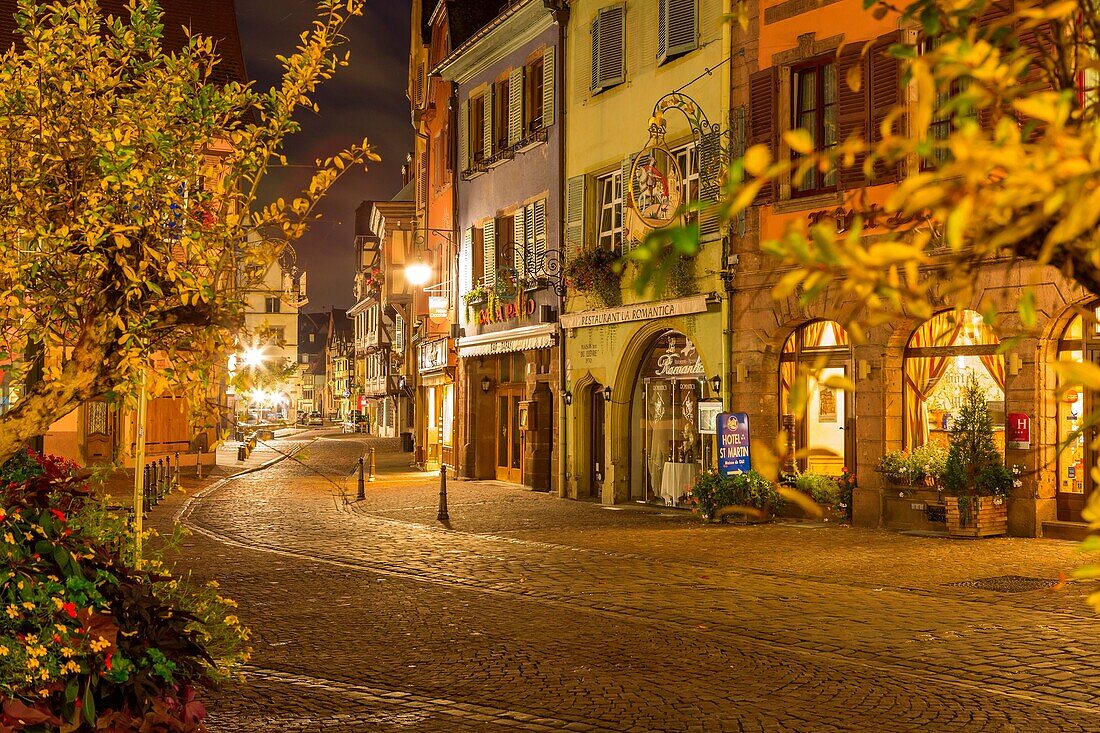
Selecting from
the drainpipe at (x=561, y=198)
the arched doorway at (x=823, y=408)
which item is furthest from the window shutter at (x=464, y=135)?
the arched doorway at (x=823, y=408)

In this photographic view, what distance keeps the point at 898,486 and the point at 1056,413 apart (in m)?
2.41

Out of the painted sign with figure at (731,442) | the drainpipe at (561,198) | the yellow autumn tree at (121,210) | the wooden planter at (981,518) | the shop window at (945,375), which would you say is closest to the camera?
the yellow autumn tree at (121,210)

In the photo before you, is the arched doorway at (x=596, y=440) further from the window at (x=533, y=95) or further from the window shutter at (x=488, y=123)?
the window shutter at (x=488, y=123)

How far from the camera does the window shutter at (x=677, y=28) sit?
21891 mm

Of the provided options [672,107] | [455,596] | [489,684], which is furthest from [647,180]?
[489,684]

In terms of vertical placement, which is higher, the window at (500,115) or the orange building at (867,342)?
the window at (500,115)

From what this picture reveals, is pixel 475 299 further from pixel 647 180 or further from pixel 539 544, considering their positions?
pixel 539 544

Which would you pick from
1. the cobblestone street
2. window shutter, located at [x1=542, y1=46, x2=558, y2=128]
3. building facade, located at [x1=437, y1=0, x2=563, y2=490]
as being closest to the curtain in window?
the cobblestone street

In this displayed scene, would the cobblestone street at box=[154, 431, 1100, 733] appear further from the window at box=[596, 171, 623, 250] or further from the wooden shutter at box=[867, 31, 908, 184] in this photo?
the window at box=[596, 171, 623, 250]

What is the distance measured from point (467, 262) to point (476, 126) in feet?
11.6

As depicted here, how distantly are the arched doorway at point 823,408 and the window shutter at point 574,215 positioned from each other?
6.45 meters

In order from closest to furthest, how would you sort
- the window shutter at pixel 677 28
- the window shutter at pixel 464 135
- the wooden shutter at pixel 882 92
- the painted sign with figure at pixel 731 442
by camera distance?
the wooden shutter at pixel 882 92
the painted sign with figure at pixel 731 442
the window shutter at pixel 677 28
the window shutter at pixel 464 135

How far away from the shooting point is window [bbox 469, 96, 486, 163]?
31.4 m

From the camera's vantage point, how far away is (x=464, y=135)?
107 ft
